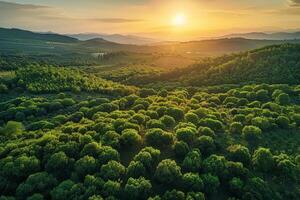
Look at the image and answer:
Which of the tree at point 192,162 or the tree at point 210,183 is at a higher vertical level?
the tree at point 192,162

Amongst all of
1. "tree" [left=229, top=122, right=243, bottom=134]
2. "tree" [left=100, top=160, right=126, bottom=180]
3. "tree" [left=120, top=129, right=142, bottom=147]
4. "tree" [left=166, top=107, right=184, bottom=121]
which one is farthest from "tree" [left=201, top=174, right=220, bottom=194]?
"tree" [left=166, top=107, right=184, bottom=121]

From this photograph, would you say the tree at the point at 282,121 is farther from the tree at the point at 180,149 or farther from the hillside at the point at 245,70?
the hillside at the point at 245,70

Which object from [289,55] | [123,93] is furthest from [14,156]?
[289,55]

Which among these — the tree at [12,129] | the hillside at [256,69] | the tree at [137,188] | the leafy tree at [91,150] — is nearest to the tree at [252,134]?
the tree at [137,188]

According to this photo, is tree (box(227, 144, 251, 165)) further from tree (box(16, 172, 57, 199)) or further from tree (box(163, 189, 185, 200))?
tree (box(16, 172, 57, 199))

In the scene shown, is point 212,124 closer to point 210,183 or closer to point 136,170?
point 210,183

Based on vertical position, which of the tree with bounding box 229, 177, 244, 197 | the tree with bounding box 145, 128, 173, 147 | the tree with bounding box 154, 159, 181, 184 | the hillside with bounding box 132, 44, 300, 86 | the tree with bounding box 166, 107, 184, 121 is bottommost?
the tree with bounding box 229, 177, 244, 197
